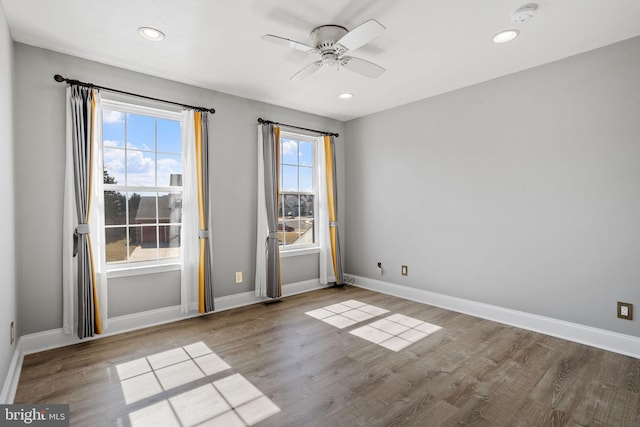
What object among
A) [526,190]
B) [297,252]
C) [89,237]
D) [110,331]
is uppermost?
[526,190]

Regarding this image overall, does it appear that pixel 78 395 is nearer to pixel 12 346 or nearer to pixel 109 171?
pixel 12 346

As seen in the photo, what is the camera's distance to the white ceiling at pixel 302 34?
2.28 m

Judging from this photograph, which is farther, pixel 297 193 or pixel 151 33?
pixel 297 193

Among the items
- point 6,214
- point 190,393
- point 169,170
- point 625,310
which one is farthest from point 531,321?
point 6,214

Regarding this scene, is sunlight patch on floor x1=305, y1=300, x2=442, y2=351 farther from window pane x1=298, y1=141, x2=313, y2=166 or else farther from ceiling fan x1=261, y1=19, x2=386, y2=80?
ceiling fan x1=261, y1=19, x2=386, y2=80

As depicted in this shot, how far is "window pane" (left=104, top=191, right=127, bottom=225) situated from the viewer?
324cm

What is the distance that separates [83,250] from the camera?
9.47 feet

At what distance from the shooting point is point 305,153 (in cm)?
498

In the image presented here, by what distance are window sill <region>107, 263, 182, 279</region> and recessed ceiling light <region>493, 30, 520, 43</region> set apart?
3.77m

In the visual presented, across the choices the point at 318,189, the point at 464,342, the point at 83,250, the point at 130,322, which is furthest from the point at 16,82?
the point at 464,342

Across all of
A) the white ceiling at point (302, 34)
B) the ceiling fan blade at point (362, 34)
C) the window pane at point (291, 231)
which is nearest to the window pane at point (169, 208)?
the white ceiling at point (302, 34)

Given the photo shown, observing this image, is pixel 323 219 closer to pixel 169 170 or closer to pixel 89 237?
pixel 169 170

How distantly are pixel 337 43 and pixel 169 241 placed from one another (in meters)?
2.70

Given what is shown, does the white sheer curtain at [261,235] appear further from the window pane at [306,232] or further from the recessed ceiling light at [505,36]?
the recessed ceiling light at [505,36]
